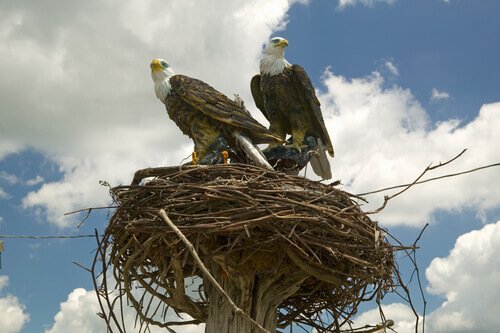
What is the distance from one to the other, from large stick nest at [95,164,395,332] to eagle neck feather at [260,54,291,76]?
1.67 m

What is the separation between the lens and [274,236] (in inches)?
156

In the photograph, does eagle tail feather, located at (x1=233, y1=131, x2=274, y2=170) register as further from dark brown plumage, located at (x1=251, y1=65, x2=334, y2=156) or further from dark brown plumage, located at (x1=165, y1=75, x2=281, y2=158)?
dark brown plumage, located at (x1=251, y1=65, x2=334, y2=156)

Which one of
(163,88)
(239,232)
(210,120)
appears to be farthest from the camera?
(163,88)

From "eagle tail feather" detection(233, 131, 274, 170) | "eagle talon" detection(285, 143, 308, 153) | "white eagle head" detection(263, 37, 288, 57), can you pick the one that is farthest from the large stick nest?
"white eagle head" detection(263, 37, 288, 57)

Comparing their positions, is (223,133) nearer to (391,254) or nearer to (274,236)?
(274,236)

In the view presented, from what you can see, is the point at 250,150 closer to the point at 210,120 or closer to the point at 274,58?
the point at 210,120

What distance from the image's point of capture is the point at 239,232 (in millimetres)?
4023

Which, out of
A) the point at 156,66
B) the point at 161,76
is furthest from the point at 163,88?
the point at 156,66

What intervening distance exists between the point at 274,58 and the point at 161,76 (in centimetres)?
115

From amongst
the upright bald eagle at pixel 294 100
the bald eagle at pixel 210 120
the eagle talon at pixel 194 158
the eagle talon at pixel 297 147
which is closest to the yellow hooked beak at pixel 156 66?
the bald eagle at pixel 210 120

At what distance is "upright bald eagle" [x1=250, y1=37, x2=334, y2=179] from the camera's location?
5590 mm

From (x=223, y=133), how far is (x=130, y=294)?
1.57 metres

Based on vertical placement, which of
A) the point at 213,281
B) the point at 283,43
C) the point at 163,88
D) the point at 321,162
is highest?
the point at 283,43

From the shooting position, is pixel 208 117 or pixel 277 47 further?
pixel 277 47
